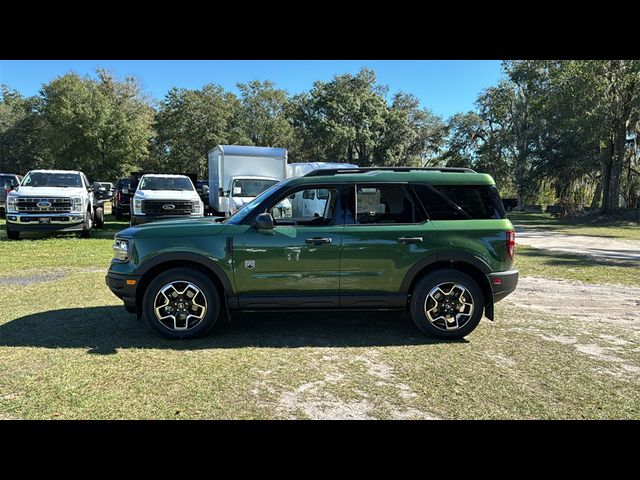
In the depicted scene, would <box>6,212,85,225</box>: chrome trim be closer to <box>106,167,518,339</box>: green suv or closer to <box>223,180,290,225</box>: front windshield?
<box>106,167,518,339</box>: green suv

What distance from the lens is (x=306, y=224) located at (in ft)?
16.8

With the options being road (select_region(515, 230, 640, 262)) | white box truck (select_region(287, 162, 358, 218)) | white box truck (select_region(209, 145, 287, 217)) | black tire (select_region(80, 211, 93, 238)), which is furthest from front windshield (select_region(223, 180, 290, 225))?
white box truck (select_region(209, 145, 287, 217))

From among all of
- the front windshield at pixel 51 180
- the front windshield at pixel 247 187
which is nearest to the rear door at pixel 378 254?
the front windshield at pixel 247 187

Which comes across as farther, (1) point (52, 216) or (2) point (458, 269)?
(1) point (52, 216)

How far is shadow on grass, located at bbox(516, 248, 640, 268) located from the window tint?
22.7 feet

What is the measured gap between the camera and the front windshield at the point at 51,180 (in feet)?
43.5

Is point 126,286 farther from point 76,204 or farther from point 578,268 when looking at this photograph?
point 76,204

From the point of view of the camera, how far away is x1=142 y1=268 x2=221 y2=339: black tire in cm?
489

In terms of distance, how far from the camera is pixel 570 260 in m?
11.2

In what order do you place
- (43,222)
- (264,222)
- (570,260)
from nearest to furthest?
1. (264,222)
2. (570,260)
3. (43,222)

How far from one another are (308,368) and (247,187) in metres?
12.3

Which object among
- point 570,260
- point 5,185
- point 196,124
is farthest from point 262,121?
point 570,260
